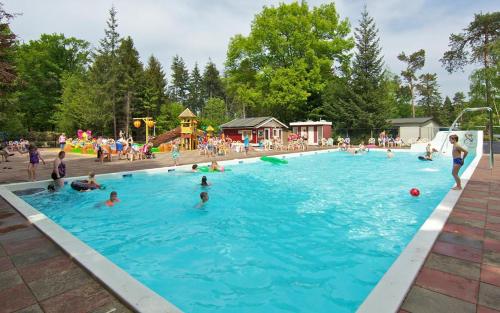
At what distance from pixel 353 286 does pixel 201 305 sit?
7.89ft

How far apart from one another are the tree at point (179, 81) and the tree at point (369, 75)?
48810 millimetres

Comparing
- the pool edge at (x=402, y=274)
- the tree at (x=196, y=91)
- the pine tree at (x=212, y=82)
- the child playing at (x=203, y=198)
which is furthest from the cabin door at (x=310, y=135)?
the tree at (x=196, y=91)

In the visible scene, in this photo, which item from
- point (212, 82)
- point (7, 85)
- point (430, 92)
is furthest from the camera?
point (212, 82)

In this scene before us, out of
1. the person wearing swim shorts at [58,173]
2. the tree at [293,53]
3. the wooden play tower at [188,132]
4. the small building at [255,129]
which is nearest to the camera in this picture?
the person wearing swim shorts at [58,173]

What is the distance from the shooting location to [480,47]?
33844 millimetres

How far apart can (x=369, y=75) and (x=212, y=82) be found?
147 feet

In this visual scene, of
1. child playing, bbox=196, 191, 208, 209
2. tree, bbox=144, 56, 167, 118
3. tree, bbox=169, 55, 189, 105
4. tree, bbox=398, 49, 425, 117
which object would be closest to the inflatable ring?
child playing, bbox=196, 191, 208, 209

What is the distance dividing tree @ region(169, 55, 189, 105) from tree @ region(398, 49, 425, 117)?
49.4 m

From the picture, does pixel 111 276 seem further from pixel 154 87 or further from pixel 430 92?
pixel 430 92

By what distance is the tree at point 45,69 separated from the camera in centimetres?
4259

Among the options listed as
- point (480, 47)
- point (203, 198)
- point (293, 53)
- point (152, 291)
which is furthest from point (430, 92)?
point (152, 291)

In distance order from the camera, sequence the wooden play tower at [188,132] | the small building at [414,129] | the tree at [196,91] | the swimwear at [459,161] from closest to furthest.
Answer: the swimwear at [459,161] < the wooden play tower at [188,132] < the small building at [414,129] < the tree at [196,91]

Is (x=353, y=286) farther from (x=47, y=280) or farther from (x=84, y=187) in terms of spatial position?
(x=84, y=187)

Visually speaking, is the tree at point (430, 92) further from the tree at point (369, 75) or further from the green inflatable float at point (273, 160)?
the green inflatable float at point (273, 160)
